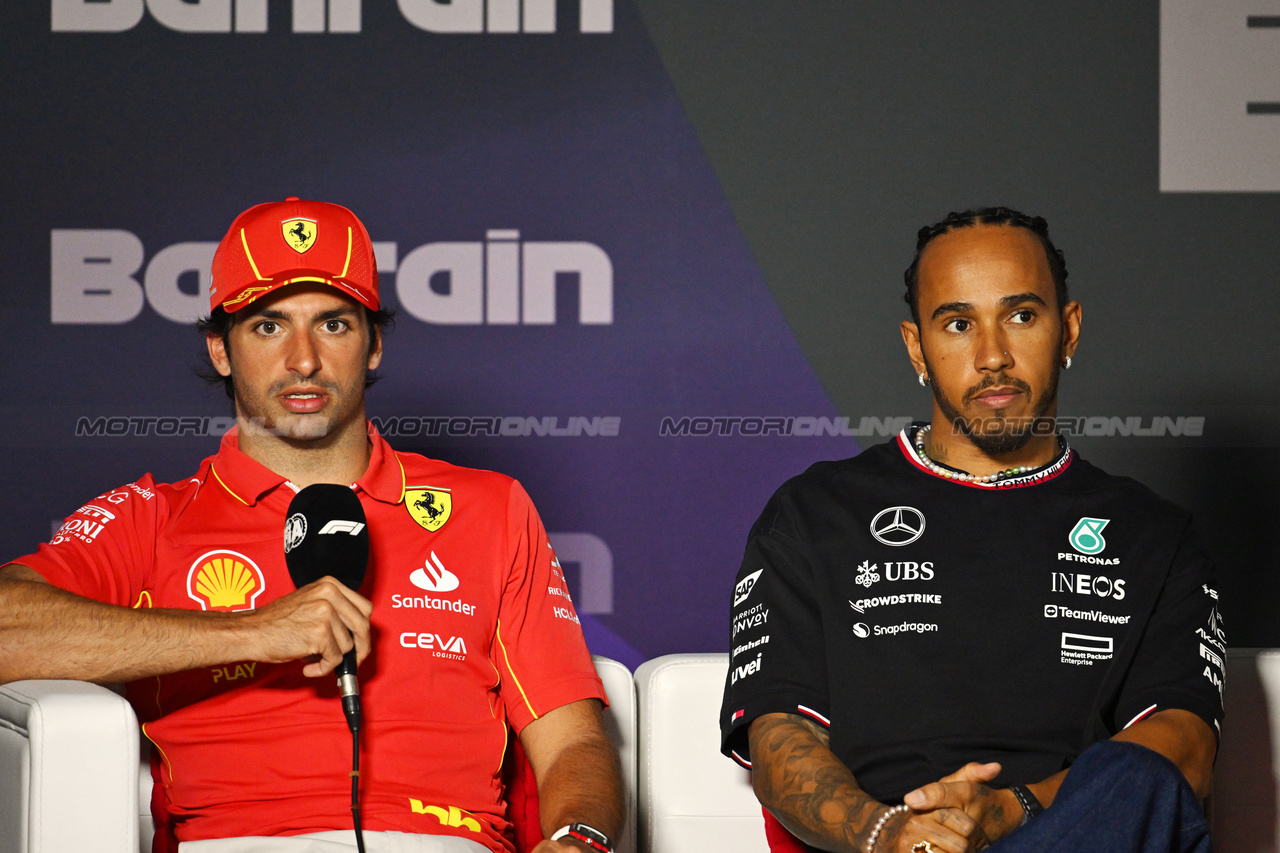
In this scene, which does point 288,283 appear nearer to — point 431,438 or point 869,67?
point 431,438

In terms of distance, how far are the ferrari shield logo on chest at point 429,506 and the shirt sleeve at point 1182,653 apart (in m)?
0.98

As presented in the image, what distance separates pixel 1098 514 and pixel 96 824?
1365mm

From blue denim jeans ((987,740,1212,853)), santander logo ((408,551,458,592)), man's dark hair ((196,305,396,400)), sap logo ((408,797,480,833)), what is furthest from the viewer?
man's dark hair ((196,305,396,400))

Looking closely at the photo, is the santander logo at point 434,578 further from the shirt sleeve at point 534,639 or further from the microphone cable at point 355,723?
the microphone cable at point 355,723

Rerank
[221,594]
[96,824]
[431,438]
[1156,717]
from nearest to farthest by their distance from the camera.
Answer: [96,824] → [1156,717] → [221,594] → [431,438]

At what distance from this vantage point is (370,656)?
166 cm

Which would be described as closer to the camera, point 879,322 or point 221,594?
point 221,594

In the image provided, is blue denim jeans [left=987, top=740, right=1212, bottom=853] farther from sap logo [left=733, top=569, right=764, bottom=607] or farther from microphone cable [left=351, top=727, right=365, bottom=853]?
microphone cable [left=351, top=727, right=365, bottom=853]

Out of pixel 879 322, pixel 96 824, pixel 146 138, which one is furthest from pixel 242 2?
pixel 96 824

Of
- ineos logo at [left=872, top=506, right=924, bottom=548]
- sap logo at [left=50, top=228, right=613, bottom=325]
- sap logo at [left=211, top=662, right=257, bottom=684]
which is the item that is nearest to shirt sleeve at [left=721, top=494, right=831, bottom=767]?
ineos logo at [left=872, top=506, right=924, bottom=548]

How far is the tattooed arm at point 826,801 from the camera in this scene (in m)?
1.34

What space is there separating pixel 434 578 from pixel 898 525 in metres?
0.66

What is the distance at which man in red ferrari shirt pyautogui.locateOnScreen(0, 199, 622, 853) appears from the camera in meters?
1.52

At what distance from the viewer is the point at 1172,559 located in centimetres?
167
